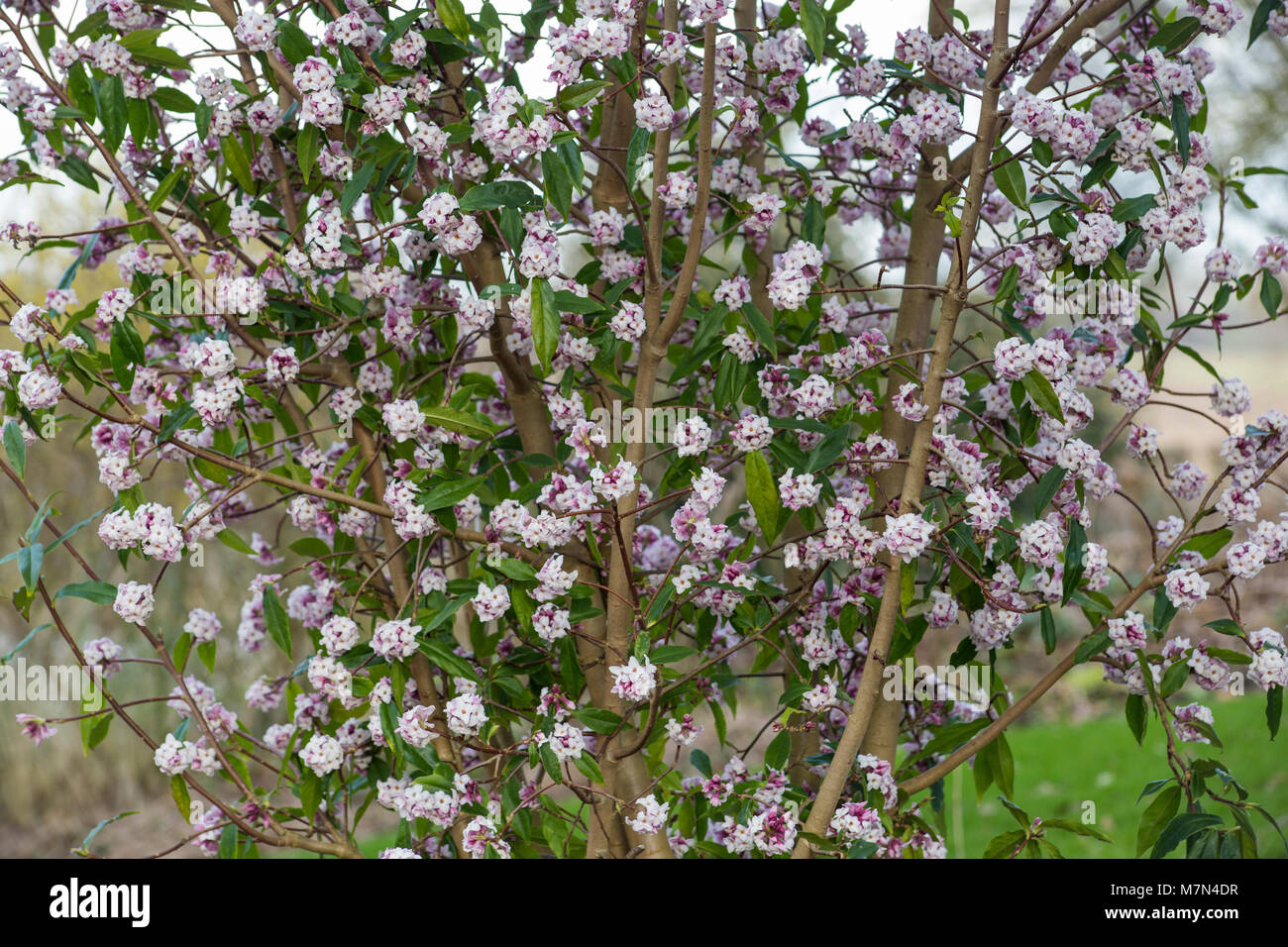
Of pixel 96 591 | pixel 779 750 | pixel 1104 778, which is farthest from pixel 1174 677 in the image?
pixel 1104 778

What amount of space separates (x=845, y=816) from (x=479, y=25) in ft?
4.28

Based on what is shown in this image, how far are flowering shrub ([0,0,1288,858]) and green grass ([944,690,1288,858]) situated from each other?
254cm

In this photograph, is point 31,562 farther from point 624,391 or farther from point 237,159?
point 624,391

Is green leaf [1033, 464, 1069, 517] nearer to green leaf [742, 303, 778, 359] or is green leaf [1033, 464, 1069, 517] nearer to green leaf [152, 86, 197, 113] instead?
green leaf [742, 303, 778, 359]

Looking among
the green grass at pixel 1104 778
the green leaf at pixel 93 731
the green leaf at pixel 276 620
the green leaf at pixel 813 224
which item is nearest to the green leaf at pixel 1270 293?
the green leaf at pixel 813 224

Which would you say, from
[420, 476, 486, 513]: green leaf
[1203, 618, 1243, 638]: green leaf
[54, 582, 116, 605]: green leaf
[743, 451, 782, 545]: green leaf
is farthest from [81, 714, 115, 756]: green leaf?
[1203, 618, 1243, 638]: green leaf

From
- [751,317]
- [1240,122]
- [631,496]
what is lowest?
[631,496]

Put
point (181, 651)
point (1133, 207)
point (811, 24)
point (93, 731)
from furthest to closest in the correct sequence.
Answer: point (181, 651) < point (93, 731) < point (1133, 207) < point (811, 24)

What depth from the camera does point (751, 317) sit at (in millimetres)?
1581

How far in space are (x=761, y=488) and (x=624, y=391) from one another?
0.42 m

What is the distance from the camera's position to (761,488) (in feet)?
5.07

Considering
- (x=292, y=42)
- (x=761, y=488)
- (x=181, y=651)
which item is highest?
(x=292, y=42)
